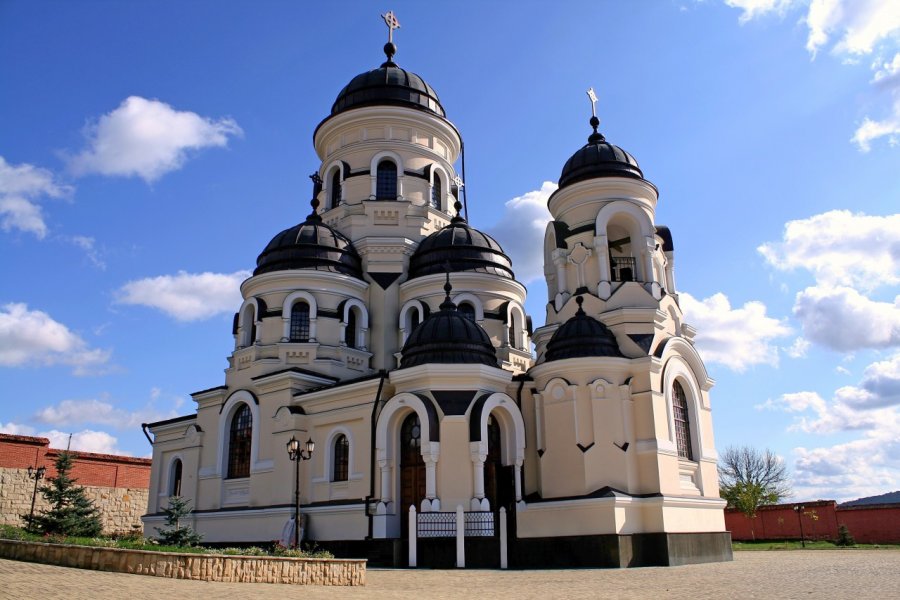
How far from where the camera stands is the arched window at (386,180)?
A: 2733 cm

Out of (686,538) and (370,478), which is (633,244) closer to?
(686,538)

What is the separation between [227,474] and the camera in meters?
23.4

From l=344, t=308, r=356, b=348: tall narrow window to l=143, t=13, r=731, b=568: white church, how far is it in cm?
6

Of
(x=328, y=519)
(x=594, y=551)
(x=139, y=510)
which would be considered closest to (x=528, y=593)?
(x=594, y=551)

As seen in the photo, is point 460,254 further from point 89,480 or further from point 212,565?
point 89,480

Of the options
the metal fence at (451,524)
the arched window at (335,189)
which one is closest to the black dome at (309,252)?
the arched window at (335,189)

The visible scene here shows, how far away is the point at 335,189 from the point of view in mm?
28469

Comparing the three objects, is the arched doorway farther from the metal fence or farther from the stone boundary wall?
the stone boundary wall

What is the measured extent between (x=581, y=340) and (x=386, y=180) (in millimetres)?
11420

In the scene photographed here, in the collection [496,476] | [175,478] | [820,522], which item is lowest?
[820,522]

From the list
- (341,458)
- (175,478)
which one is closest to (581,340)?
(341,458)

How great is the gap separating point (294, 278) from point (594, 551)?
1270 cm

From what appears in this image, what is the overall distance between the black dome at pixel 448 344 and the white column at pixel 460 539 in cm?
399

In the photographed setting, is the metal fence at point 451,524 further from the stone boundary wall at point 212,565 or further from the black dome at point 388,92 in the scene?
the black dome at point 388,92
